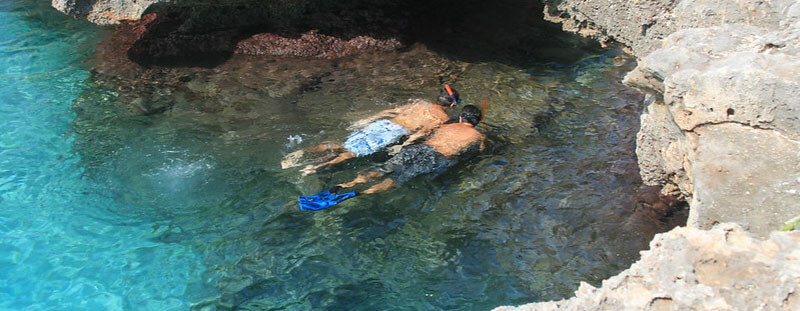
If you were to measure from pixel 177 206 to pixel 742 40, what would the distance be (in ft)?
16.1

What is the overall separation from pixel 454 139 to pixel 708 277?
381 centimetres

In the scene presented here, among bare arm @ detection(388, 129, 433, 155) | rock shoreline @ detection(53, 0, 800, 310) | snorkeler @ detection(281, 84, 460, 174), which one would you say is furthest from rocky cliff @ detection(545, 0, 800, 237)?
snorkeler @ detection(281, 84, 460, 174)

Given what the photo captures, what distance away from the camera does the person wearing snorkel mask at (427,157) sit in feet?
19.0

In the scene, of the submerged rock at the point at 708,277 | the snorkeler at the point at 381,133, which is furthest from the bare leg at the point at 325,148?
the submerged rock at the point at 708,277

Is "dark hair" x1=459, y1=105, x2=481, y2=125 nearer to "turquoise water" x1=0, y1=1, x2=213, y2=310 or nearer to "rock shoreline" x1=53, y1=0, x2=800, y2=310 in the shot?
"rock shoreline" x1=53, y1=0, x2=800, y2=310

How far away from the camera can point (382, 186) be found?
5.73 metres

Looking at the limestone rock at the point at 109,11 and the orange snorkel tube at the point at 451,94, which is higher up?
the limestone rock at the point at 109,11

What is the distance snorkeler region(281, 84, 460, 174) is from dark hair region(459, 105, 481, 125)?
208mm

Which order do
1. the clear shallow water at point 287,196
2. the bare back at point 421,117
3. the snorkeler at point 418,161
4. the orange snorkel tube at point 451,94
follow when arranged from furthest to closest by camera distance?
the orange snorkel tube at point 451,94 → the bare back at point 421,117 → the snorkeler at point 418,161 → the clear shallow water at point 287,196

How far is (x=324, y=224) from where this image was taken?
5266mm

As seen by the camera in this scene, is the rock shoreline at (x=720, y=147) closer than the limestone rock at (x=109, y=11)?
Yes

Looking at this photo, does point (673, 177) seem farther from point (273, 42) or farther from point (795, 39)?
point (273, 42)

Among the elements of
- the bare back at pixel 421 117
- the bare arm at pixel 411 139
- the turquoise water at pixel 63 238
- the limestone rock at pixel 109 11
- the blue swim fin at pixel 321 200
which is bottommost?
the turquoise water at pixel 63 238

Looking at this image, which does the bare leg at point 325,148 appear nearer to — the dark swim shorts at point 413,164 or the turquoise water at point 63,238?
the dark swim shorts at point 413,164
